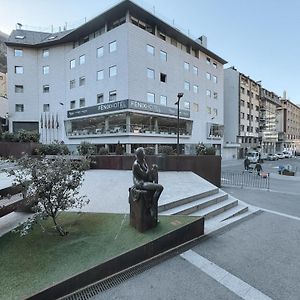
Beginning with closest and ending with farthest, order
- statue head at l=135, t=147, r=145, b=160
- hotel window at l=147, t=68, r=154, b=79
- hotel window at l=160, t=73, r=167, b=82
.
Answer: statue head at l=135, t=147, r=145, b=160 → hotel window at l=147, t=68, r=154, b=79 → hotel window at l=160, t=73, r=167, b=82

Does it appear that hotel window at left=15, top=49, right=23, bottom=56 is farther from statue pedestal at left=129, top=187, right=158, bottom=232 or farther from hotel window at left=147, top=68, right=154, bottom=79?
statue pedestal at left=129, top=187, right=158, bottom=232

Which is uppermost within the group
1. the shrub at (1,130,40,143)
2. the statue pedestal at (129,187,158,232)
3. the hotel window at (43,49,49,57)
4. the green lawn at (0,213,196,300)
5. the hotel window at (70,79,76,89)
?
the hotel window at (43,49,49,57)

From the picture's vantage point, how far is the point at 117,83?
85.3ft

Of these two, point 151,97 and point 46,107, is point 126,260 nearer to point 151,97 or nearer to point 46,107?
point 151,97

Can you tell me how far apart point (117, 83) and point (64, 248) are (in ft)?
77.8

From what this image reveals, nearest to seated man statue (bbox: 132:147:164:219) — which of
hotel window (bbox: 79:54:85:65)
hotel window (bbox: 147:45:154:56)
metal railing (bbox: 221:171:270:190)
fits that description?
metal railing (bbox: 221:171:270:190)

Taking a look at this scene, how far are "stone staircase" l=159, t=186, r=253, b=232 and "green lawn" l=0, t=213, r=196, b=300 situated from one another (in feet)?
3.52

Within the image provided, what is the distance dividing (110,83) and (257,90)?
42279 mm

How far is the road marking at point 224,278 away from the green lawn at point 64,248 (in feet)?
2.30

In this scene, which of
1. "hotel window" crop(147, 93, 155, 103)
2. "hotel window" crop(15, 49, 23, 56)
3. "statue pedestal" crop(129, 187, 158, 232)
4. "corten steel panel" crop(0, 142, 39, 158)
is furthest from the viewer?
"hotel window" crop(15, 49, 23, 56)

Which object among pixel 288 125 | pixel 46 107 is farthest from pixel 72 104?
pixel 288 125

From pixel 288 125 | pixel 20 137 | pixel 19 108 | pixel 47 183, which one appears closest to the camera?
pixel 47 183

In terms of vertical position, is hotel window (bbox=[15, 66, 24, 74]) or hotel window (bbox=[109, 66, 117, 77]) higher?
hotel window (bbox=[15, 66, 24, 74])

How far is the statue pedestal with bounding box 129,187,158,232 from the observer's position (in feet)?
15.6
